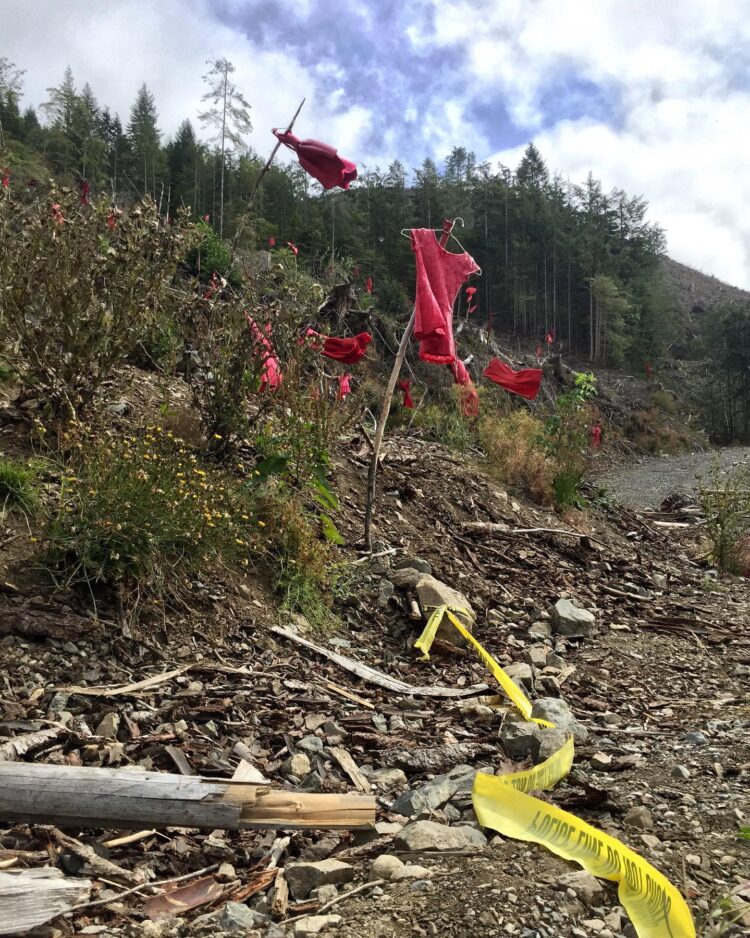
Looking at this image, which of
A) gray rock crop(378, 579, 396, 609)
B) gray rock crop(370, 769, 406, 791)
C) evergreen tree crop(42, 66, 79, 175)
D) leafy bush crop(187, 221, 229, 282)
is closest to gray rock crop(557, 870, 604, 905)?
gray rock crop(370, 769, 406, 791)

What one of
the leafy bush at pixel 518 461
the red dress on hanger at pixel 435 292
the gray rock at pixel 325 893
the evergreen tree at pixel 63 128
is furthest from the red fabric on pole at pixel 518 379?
the evergreen tree at pixel 63 128

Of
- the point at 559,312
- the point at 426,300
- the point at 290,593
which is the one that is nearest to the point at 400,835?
the point at 290,593

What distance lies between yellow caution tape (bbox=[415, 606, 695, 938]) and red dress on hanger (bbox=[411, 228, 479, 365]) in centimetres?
227

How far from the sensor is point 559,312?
42406 millimetres

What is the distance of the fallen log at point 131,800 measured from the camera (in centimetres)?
161

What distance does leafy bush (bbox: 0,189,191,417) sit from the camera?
3.68 meters

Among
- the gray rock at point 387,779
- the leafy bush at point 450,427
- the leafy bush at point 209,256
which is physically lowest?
the gray rock at point 387,779

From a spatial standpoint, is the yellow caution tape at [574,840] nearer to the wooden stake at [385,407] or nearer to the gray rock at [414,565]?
the gray rock at [414,565]

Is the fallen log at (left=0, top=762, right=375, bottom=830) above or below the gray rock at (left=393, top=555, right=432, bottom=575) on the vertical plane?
below

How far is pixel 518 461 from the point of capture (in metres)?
7.34

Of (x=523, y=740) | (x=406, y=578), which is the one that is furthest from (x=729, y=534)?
(x=523, y=740)

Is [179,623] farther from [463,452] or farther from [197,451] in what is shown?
[463,452]

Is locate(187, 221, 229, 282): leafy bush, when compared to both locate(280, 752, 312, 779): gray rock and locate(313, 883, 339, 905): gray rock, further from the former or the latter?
locate(313, 883, 339, 905): gray rock

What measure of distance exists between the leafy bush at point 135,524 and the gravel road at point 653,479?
7003 mm
